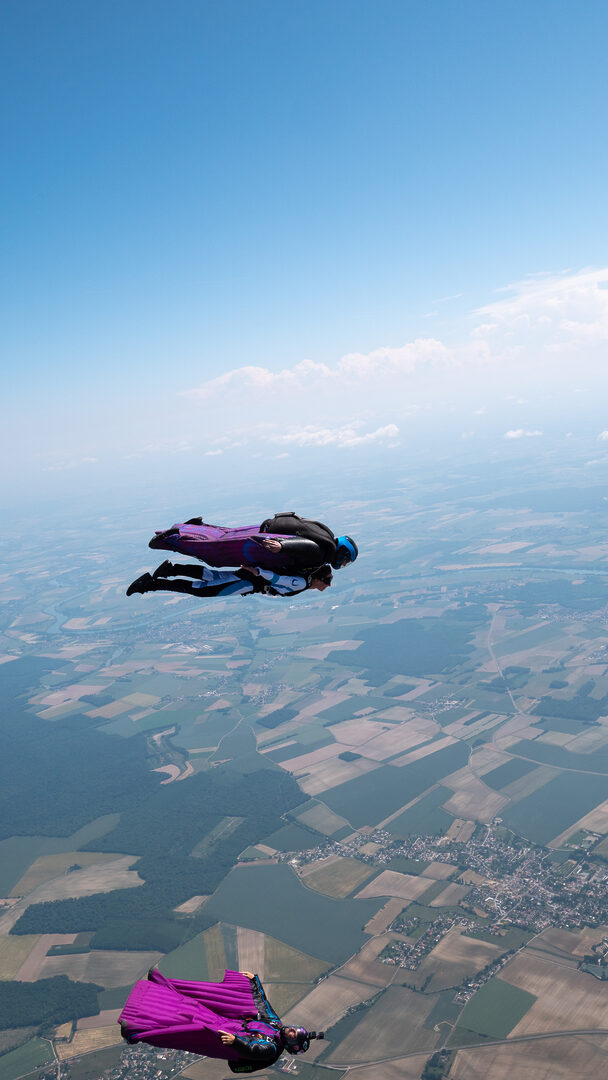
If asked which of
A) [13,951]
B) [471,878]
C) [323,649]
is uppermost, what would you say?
[323,649]

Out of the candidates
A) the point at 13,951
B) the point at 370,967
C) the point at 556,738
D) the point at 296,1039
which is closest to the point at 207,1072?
the point at 370,967

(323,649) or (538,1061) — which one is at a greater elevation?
(323,649)

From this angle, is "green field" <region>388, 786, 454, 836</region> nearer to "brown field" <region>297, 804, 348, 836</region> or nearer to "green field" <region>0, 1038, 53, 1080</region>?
"brown field" <region>297, 804, 348, 836</region>

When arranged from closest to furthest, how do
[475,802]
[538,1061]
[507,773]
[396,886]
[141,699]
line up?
[538,1061] → [396,886] → [475,802] → [507,773] → [141,699]

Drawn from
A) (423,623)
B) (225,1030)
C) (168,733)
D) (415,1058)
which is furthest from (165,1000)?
(423,623)

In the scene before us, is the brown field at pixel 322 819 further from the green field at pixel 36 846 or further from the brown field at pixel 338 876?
the green field at pixel 36 846

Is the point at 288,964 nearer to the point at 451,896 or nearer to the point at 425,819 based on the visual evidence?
the point at 451,896

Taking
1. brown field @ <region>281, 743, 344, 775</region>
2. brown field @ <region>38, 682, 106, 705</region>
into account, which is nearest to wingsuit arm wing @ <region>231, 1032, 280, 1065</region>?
brown field @ <region>281, 743, 344, 775</region>
